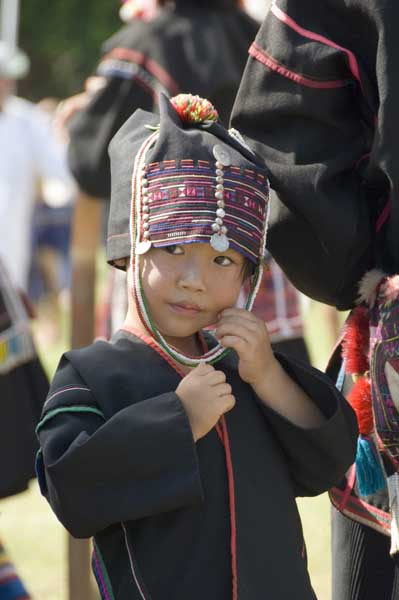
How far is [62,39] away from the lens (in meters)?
26.5

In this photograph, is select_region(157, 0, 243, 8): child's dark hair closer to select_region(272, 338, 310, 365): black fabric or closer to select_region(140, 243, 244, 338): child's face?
select_region(272, 338, 310, 365): black fabric

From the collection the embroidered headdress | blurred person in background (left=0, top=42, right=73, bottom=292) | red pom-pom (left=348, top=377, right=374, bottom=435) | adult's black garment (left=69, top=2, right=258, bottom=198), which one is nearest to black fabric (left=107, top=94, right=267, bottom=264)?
the embroidered headdress

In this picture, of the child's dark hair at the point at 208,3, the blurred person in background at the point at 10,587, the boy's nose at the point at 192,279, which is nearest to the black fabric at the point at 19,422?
the blurred person in background at the point at 10,587

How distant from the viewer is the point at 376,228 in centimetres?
244

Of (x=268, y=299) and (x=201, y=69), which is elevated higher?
(x=201, y=69)

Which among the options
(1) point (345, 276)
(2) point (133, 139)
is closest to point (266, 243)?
(1) point (345, 276)

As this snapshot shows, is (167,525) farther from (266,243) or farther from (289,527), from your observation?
(266,243)

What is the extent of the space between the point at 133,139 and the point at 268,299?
6.34 feet

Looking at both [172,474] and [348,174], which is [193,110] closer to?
[348,174]

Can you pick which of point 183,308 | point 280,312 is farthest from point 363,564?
point 280,312

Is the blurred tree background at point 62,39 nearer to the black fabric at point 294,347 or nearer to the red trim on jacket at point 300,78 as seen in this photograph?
the black fabric at point 294,347

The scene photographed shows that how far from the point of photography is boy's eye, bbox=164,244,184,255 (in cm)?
226

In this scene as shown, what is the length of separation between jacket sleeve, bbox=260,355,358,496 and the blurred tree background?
24130mm

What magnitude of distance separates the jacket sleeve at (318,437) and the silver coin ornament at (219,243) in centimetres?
28
